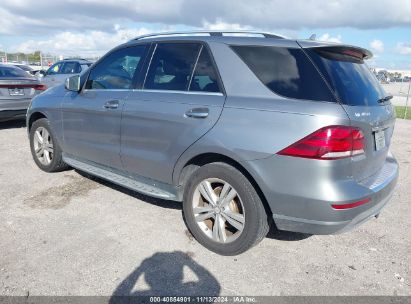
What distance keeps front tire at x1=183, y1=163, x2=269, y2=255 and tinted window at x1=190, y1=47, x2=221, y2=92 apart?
680 millimetres

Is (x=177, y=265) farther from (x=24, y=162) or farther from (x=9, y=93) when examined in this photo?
(x=9, y=93)

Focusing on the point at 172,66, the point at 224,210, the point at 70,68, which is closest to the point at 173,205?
the point at 224,210

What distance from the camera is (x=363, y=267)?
123 inches

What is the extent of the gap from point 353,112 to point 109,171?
8.98 ft

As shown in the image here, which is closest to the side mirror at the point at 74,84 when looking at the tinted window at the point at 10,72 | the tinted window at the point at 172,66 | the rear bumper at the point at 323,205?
the tinted window at the point at 172,66

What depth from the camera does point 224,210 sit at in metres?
3.17

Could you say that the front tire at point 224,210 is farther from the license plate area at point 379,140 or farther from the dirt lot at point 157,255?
the license plate area at point 379,140

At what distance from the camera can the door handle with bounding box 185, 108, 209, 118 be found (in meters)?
3.13

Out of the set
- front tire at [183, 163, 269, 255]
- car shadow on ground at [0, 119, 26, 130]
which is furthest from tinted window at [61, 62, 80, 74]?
front tire at [183, 163, 269, 255]

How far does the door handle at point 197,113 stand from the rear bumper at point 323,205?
0.70 meters

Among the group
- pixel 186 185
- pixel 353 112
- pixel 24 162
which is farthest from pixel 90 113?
pixel 353 112

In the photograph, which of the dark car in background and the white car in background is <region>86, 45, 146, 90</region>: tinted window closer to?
the dark car in background

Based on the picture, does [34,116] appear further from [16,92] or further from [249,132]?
[249,132]

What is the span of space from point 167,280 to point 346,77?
2.10m
